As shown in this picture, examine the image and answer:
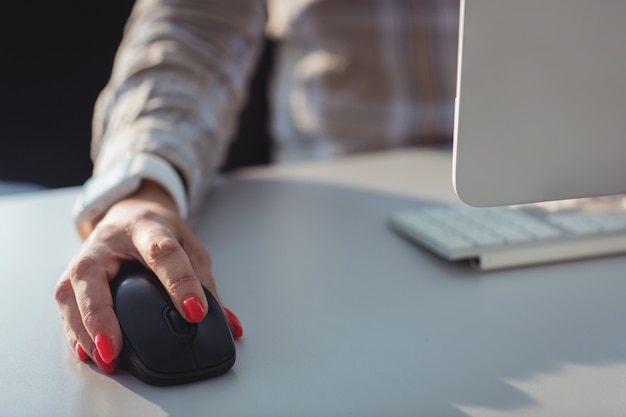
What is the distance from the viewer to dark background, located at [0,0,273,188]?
4.35ft

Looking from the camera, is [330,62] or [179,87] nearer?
[179,87]

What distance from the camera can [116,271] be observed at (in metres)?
0.50

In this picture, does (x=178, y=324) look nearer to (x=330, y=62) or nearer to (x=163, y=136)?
(x=163, y=136)

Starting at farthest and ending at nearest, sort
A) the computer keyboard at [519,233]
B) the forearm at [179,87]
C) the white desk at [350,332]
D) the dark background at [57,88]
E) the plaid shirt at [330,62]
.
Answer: the dark background at [57,88] → the plaid shirt at [330,62] → the forearm at [179,87] → the computer keyboard at [519,233] → the white desk at [350,332]

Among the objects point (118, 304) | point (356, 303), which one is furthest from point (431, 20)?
point (118, 304)

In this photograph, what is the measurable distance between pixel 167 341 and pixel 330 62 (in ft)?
2.43

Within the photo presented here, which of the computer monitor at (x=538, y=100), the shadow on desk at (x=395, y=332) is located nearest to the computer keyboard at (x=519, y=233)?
the shadow on desk at (x=395, y=332)

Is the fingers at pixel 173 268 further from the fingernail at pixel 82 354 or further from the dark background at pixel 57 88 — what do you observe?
the dark background at pixel 57 88

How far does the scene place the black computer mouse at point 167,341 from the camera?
423 mm

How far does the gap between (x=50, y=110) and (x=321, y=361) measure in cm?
107

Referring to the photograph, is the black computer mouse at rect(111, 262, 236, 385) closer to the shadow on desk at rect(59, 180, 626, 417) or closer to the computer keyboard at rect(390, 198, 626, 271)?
the shadow on desk at rect(59, 180, 626, 417)

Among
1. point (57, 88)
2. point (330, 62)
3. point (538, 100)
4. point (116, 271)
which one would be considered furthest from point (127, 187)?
point (57, 88)

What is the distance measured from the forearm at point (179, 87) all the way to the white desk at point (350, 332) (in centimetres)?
9

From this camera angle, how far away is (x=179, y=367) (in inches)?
16.6
